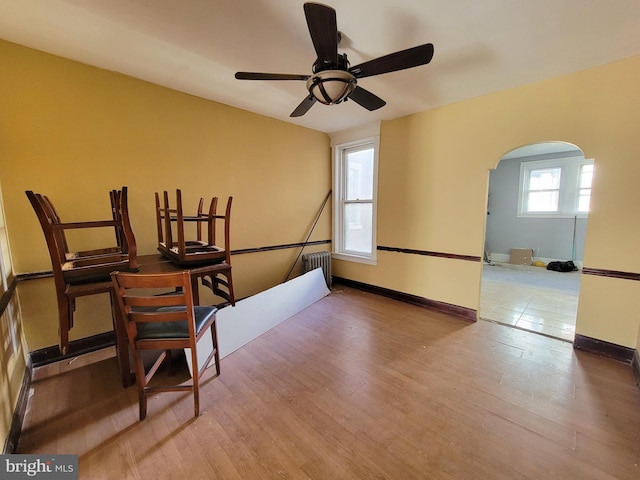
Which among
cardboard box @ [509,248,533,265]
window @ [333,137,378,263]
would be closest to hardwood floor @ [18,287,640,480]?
window @ [333,137,378,263]

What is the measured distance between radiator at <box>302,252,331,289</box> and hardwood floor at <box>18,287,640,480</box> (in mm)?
1479

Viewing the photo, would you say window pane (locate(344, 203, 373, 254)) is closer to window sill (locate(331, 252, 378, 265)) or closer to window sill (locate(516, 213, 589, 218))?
window sill (locate(331, 252, 378, 265))

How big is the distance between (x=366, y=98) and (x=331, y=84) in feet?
1.65

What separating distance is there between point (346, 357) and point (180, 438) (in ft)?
4.26

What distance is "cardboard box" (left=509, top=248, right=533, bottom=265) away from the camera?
568 cm

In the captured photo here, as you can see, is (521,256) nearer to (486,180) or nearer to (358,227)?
(486,180)

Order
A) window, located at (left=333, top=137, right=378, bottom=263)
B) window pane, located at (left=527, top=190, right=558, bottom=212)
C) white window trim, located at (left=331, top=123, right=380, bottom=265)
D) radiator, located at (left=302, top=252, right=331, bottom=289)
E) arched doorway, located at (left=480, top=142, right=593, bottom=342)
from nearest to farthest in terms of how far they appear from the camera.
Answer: white window trim, located at (left=331, top=123, right=380, bottom=265) < radiator, located at (left=302, top=252, right=331, bottom=289) < window, located at (left=333, top=137, right=378, bottom=263) < arched doorway, located at (left=480, top=142, right=593, bottom=342) < window pane, located at (left=527, top=190, right=558, bottom=212)

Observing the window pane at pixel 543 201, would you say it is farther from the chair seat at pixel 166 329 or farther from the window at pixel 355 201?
the chair seat at pixel 166 329

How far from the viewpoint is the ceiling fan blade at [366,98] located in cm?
197

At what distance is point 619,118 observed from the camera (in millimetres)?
2084

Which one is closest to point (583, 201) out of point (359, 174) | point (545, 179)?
point (545, 179)

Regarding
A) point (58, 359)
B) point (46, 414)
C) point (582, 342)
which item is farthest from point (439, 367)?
point (58, 359)

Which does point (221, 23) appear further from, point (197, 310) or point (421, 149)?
point (421, 149)

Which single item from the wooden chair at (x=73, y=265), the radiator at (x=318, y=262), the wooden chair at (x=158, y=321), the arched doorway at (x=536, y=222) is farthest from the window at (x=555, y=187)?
the wooden chair at (x=73, y=265)
